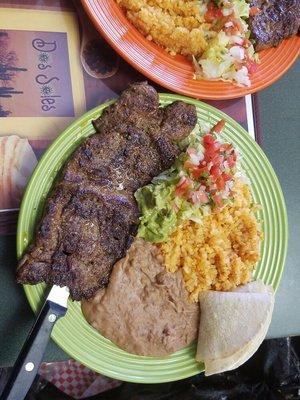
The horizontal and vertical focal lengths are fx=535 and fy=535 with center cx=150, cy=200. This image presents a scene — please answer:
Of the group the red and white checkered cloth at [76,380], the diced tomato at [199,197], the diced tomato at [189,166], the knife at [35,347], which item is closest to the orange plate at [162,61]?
the diced tomato at [189,166]

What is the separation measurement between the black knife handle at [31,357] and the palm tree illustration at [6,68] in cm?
93

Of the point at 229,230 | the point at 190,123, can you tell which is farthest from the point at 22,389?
the point at 190,123

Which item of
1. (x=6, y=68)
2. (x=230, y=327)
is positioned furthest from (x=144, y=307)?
(x=6, y=68)

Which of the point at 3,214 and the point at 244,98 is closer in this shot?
the point at 3,214

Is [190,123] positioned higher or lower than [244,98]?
lower

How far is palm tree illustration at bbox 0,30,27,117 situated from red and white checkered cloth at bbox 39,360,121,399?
1820mm

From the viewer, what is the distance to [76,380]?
11.5ft

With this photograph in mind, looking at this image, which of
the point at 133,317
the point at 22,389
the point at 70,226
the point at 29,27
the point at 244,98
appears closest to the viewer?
the point at 22,389

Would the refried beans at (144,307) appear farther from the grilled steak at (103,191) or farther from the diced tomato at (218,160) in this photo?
the diced tomato at (218,160)

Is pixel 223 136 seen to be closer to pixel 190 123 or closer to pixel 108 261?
pixel 190 123

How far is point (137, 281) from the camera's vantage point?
2.38 meters

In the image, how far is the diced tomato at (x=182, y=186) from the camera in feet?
7.81

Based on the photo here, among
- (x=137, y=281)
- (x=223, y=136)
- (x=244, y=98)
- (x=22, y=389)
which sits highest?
(x=244, y=98)

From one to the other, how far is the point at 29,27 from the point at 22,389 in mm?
1598
